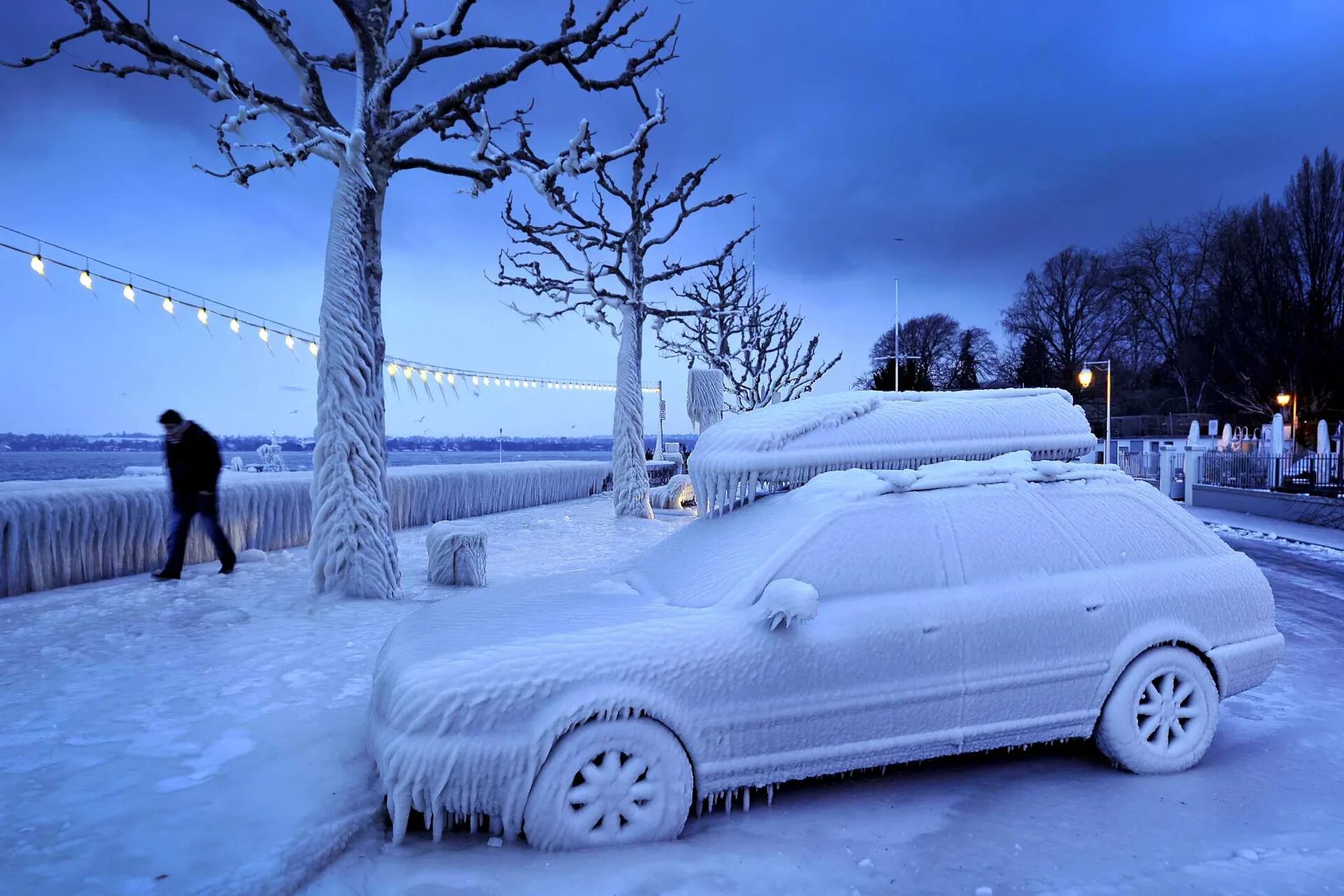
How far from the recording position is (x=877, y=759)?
280cm

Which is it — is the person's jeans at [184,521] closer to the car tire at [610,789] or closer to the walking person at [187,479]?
the walking person at [187,479]

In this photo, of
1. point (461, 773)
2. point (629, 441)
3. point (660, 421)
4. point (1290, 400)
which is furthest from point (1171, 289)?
point (461, 773)

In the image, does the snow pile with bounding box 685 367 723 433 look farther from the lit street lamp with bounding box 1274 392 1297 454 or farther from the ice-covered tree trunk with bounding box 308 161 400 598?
the lit street lamp with bounding box 1274 392 1297 454

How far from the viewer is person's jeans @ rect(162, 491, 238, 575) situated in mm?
7344

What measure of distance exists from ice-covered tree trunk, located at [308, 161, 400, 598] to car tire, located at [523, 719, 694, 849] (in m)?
4.54

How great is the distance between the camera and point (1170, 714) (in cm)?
314

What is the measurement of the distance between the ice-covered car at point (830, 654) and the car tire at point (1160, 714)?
0.01m

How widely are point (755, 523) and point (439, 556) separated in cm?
498

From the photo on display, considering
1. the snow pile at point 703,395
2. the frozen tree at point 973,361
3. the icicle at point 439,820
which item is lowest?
the icicle at point 439,820

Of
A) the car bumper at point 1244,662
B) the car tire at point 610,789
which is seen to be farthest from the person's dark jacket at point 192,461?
the car bumper at point 1244,662

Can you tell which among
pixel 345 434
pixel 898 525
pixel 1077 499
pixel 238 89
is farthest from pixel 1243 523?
pixel 238 89

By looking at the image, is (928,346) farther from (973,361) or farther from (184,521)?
(184,521)

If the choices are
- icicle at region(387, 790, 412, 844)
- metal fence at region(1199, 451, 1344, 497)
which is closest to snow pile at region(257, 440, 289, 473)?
icicle at region(387, 790, 412, 844)

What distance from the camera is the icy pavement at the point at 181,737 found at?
235 cm
